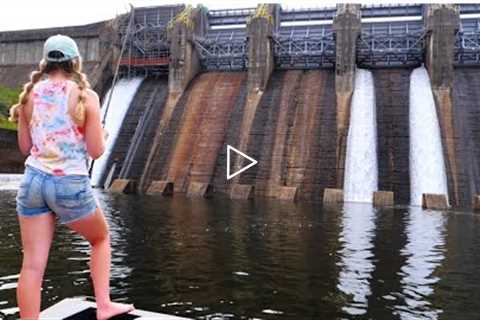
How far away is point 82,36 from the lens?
46906 millimetres

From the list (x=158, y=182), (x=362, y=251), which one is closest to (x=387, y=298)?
(x=362, y=251)

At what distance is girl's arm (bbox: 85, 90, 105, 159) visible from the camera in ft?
13.6

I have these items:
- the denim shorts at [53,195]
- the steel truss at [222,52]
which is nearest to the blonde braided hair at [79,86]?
the denim shorts at [53,195]

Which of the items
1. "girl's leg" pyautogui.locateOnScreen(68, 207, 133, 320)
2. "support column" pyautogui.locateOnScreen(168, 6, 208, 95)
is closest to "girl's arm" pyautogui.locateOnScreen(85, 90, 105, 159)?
"girl's leg" pyautogui.locateOnScreen(68, 207, 133, 320)

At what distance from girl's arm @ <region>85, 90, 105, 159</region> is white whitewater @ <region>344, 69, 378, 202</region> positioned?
25662 mm

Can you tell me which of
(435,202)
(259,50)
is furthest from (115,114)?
(435,202)

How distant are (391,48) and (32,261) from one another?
3596cm

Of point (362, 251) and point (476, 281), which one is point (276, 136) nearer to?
point (362, 251)

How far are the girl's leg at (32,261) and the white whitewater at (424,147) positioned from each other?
26.0m

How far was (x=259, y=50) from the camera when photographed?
122ft

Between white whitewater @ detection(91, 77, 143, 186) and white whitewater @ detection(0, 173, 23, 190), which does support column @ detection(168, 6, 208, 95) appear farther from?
white whitewater @ detection(0, 173, 23, 190)

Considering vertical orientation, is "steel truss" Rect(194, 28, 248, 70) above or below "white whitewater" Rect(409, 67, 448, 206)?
above

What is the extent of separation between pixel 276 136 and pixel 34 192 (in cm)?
2931

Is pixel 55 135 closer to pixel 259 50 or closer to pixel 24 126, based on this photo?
pixel 24 126
